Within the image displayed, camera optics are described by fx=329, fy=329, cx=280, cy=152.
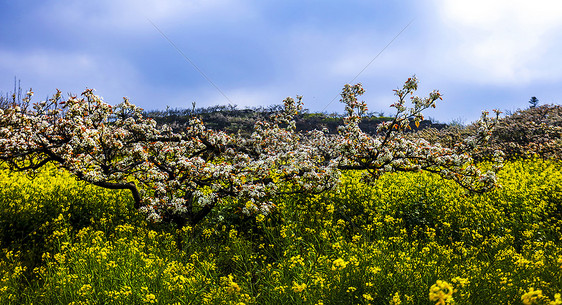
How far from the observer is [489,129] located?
795 cm

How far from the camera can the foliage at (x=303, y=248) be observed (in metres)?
4.29

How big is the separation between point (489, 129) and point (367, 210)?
138 inches

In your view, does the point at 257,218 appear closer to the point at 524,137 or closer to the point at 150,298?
the point at 150,298

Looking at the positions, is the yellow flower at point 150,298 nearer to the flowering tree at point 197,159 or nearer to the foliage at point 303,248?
the foliage at point 303,248

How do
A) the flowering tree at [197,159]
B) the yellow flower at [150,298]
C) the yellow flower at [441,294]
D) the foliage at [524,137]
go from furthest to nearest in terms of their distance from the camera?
the foliage at [524,137]
the flowering tree at [197,159]
the yellow flower at [150,298]
the yellow flower at [441,294]

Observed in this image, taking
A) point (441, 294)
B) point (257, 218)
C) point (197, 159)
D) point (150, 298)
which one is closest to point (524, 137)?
point (257, 218)

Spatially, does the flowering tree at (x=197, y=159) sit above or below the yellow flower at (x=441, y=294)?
above

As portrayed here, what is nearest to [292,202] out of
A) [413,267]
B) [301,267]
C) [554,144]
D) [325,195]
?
[325,195]

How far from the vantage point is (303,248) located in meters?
6.49

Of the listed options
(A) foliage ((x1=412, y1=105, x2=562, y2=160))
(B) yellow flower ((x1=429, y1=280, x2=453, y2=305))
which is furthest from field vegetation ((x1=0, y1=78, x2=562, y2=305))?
(A) foliage ((x1=412, y1=105, x2=562, y2=160))

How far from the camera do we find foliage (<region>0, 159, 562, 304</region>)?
4285 mm

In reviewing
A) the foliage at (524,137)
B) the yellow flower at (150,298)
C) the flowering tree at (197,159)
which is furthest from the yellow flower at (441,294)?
the foliage at (524,137)

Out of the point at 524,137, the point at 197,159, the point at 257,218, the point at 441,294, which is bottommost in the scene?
the point at 257,218

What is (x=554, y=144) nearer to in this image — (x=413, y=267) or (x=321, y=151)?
(x=321, y=151)
